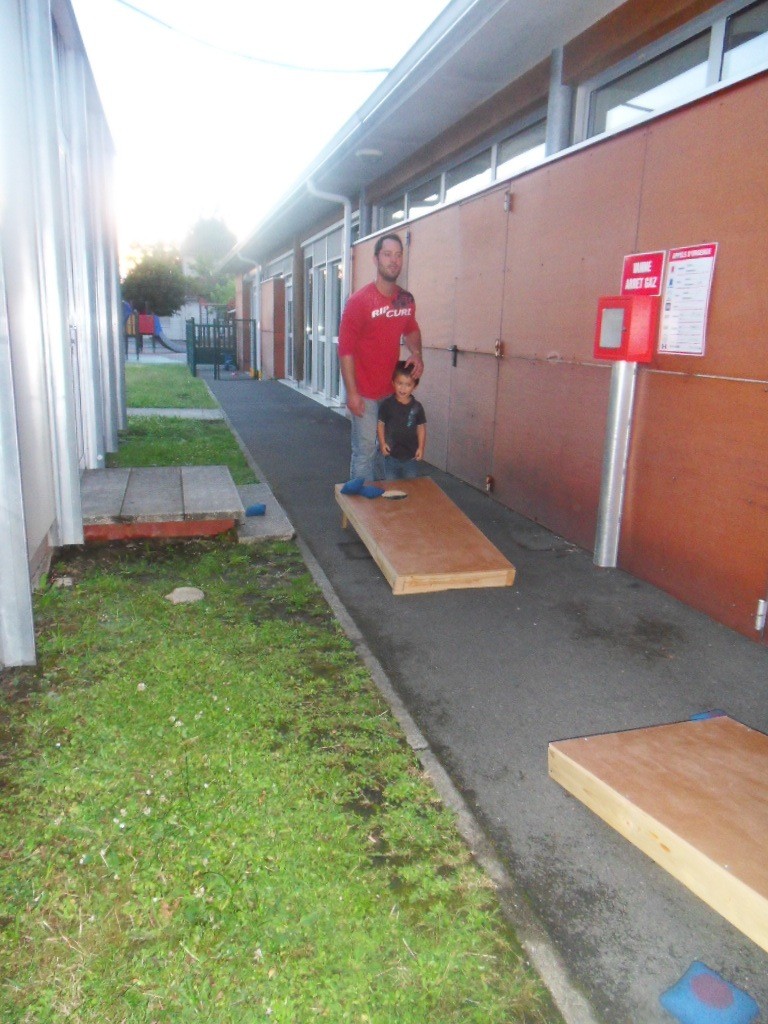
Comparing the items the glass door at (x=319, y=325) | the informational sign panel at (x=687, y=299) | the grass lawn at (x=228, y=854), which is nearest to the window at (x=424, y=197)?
the glass door at (x=319, y=325)

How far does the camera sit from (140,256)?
5706 centimetres

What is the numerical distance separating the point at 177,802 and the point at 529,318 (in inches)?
199

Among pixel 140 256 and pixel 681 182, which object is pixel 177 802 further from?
pixel 140 256

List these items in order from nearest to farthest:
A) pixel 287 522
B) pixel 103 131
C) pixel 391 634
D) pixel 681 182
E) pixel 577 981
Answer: pixel 577 981 → pixel 391 634 → pixel 681 182 → pixel 287 522 → pixel 103 131

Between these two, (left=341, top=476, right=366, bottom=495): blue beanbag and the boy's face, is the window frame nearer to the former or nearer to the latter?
the boy's face

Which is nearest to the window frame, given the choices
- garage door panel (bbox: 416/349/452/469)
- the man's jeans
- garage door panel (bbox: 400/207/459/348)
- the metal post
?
garage door panel (bbox: 400/207/459/348)

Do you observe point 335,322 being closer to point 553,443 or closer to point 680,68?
point 553,443

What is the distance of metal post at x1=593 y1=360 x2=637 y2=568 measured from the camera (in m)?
5.07

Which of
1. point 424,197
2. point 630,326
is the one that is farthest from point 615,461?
point 424,197

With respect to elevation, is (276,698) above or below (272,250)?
below

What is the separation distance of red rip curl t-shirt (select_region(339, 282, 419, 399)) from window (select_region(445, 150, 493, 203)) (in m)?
2.92

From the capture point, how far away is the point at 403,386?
5.95m

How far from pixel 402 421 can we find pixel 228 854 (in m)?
4.13

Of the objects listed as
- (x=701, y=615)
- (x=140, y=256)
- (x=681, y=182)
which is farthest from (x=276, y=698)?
(x=140, y=256)
